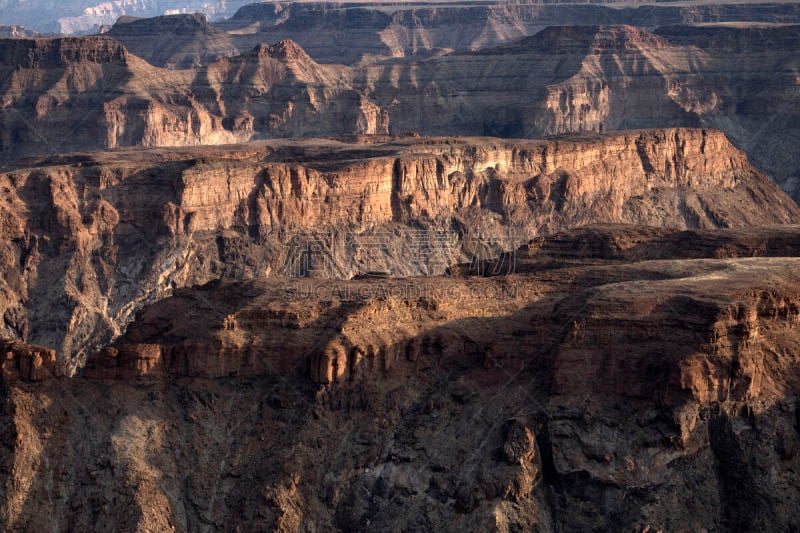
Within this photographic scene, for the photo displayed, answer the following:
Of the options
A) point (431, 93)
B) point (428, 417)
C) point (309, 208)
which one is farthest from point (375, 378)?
point (431, 93)

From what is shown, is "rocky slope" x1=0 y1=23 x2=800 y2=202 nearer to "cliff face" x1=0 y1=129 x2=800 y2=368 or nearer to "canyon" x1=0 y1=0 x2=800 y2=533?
"cliff face" x1=0 y1=129 x2=800 y2=368

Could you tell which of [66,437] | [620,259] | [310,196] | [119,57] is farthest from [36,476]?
[119,57]

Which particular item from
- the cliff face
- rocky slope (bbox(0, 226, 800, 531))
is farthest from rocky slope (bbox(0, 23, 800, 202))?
rocky slope (bbox(0, 226, 800, 531))

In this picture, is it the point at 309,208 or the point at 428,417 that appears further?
the point at 309,208

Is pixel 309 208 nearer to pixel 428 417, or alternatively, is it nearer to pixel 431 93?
pixel 428 417

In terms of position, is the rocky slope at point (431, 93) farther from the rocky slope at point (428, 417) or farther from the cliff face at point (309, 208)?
the rocky slope at point (428, 417)
